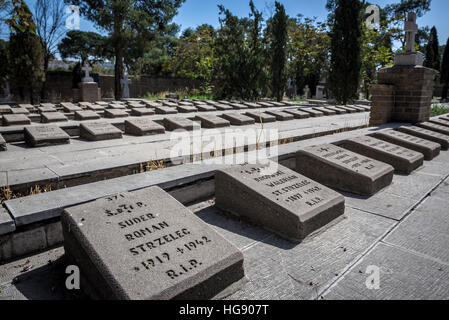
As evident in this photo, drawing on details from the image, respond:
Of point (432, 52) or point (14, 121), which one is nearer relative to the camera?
point (14, 121)

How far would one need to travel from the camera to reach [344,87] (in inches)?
644

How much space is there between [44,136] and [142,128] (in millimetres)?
1807

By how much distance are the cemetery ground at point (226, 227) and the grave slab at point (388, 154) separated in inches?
0.9

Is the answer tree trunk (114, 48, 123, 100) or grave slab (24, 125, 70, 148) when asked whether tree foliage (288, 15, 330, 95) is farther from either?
grave slab (24, 125, 70, 148)

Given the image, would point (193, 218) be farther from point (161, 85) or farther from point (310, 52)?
point (310, 52)

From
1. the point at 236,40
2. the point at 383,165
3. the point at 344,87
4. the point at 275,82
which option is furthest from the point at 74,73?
the point at 383,165

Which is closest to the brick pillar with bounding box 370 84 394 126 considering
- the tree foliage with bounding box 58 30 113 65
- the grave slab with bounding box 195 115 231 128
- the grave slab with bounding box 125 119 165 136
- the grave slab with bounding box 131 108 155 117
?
the grave slab with bounding box 195 115 231 128

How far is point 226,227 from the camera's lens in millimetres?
2859

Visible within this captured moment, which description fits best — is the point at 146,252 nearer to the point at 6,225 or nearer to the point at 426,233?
the point at 6,225

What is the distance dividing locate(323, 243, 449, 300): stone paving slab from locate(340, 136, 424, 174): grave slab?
252 cm

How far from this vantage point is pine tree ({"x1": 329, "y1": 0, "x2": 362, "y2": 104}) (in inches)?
623

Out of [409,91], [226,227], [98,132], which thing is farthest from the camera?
[409,91]

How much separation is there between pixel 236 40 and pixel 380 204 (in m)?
15.4

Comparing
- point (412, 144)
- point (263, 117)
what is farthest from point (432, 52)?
point (412, 144)
